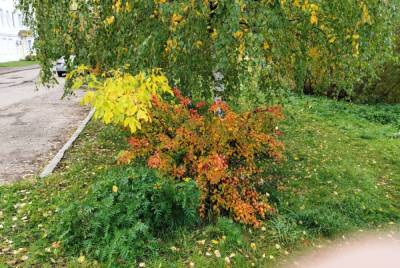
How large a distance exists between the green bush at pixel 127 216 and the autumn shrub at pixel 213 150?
28 centimetres

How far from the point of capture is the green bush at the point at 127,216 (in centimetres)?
443

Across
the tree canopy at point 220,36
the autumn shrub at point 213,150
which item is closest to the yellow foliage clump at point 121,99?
the tree canopy at point 220,36

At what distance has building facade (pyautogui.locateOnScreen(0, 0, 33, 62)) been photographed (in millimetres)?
42938

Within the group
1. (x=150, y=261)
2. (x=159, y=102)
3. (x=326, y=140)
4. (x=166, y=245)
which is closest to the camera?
(x=150, y=261)

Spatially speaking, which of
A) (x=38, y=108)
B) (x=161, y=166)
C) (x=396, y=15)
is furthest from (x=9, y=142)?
(x=396, y=15)

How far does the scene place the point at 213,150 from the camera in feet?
17.6

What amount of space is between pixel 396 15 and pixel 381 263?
312 centimetres

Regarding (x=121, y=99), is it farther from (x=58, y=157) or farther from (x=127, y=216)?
(x=58, y=157)

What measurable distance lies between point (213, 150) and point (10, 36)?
150 feet

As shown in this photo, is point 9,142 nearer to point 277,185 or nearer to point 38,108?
point 38,108

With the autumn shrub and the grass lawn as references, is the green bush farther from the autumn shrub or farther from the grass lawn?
the autumn shrub

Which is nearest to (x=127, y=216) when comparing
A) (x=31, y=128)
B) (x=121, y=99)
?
(x=121, y=99)

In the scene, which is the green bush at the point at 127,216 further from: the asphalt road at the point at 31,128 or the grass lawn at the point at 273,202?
the asphalt road at the point at 31,128

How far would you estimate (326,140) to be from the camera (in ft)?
32.2
